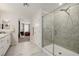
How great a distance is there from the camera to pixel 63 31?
10.1 ft

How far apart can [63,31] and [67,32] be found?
19cm

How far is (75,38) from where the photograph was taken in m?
2.61

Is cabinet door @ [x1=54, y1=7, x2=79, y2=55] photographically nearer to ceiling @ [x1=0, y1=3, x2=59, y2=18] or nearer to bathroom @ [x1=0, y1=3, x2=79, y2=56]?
bathroom @ [x1=0, y1=3, x2=79, y2=56]

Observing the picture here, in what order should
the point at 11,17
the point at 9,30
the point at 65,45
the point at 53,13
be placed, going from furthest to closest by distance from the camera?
the point at 9,30 → the point at 11,17 → the point at 53,13 → the point at 65,45

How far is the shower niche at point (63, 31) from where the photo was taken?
2.60 meters

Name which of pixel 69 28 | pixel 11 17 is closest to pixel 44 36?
pixel 69 28

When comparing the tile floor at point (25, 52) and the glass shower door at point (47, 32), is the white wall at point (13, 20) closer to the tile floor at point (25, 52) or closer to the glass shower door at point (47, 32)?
the tile floor at point (25, 52)

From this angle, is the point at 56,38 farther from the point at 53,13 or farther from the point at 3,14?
the point at 3,14

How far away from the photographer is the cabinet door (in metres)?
2.58

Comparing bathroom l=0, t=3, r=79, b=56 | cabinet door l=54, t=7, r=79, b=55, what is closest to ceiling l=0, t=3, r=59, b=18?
bathroom l=0, t=3, r=79, b=56

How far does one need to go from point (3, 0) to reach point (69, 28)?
2.03m

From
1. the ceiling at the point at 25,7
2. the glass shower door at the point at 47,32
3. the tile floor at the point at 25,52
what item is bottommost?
the tile floor at the point at 25,52

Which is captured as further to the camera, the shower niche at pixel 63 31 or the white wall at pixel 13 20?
the white wall at pixel 13 20

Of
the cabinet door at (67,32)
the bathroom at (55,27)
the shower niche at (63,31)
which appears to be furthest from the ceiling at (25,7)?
the cabinet door at (67,32)
